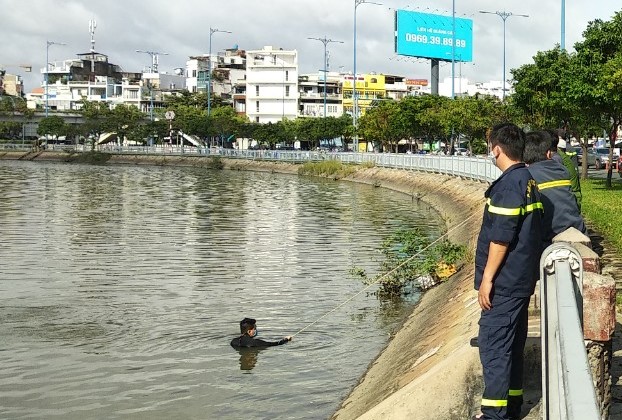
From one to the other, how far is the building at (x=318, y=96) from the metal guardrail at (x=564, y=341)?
394 feet

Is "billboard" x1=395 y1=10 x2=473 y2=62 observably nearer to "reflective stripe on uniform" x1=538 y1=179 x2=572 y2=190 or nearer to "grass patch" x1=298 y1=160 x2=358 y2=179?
"grass patch" x1=298 y1=160 x2=358 y2=179

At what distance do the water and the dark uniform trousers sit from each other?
4283 millimetres

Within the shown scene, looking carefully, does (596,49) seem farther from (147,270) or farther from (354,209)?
(147,270)

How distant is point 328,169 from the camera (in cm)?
6400

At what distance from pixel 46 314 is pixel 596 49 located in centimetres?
2016

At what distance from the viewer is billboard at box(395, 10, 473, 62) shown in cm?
7750

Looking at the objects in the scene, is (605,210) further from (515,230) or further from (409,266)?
(515,230)

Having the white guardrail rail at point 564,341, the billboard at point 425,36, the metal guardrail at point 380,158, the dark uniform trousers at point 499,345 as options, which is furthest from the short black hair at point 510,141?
the billboard at point 425,36

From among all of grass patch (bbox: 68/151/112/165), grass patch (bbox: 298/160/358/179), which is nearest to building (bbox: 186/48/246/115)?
grass patch (bbox: 68/151/112/165)

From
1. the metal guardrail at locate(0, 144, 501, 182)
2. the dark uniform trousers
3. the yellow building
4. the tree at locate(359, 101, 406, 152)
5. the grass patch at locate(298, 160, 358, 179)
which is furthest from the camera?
the yellow building

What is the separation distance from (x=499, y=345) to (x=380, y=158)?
179ft

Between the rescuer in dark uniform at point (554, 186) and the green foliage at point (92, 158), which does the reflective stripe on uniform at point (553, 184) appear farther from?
the green foliage at point (92, 158)

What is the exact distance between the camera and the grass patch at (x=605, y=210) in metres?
15.5

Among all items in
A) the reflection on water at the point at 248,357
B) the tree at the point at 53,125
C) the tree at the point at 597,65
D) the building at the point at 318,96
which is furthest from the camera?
the building at the point at 318,96
